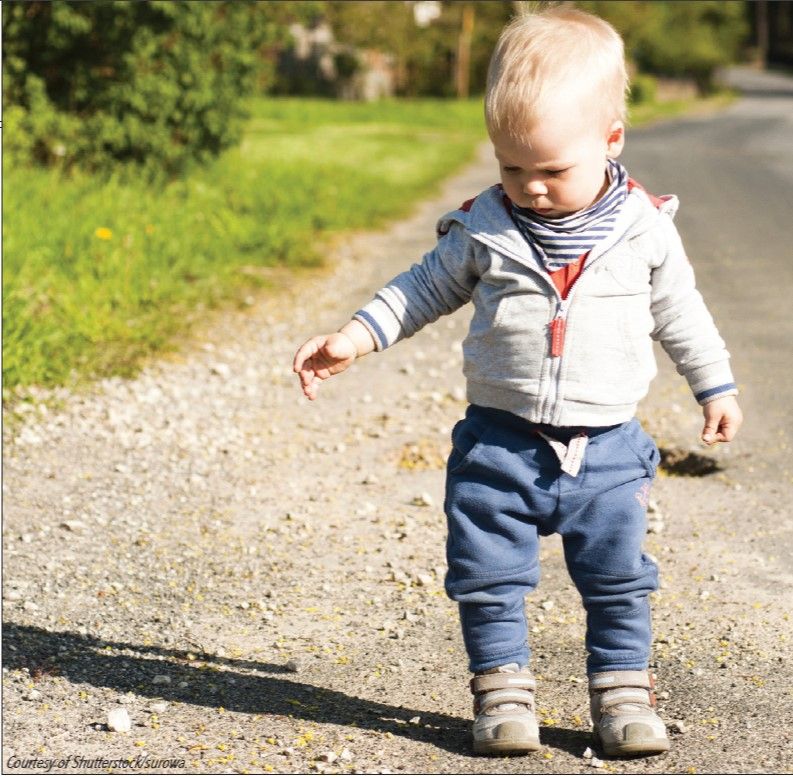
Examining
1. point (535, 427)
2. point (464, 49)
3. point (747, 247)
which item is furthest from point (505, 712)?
point (464, 49)

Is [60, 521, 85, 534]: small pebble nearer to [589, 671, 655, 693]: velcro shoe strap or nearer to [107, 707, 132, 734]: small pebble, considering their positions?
[107, 707, 132, 734]: small pebble

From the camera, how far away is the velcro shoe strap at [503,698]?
9.28 feet

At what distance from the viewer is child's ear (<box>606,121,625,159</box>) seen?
2805 mm

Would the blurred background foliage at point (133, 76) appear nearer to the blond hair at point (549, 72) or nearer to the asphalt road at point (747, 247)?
the asphalt road at point (747, 247)

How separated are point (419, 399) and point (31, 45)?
5.37 meters

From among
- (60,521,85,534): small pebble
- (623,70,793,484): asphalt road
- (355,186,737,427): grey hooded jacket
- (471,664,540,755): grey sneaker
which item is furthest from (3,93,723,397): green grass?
(471,664,540,755): grey sneaker

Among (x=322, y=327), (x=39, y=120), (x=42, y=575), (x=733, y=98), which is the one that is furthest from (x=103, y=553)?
(x=733, y=98)

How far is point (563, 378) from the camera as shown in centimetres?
279

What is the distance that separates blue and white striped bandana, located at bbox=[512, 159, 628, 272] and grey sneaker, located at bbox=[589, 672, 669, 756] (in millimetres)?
948

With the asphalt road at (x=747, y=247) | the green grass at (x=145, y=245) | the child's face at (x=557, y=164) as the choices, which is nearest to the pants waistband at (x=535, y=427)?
the child's face at (x=557, y=164)

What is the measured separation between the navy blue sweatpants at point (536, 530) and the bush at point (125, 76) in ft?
22.4

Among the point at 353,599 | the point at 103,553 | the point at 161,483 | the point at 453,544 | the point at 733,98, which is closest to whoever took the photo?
the point at 453,544

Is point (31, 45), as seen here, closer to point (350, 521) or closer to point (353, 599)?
point (350, 521)

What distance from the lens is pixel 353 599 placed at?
3.68 metres
